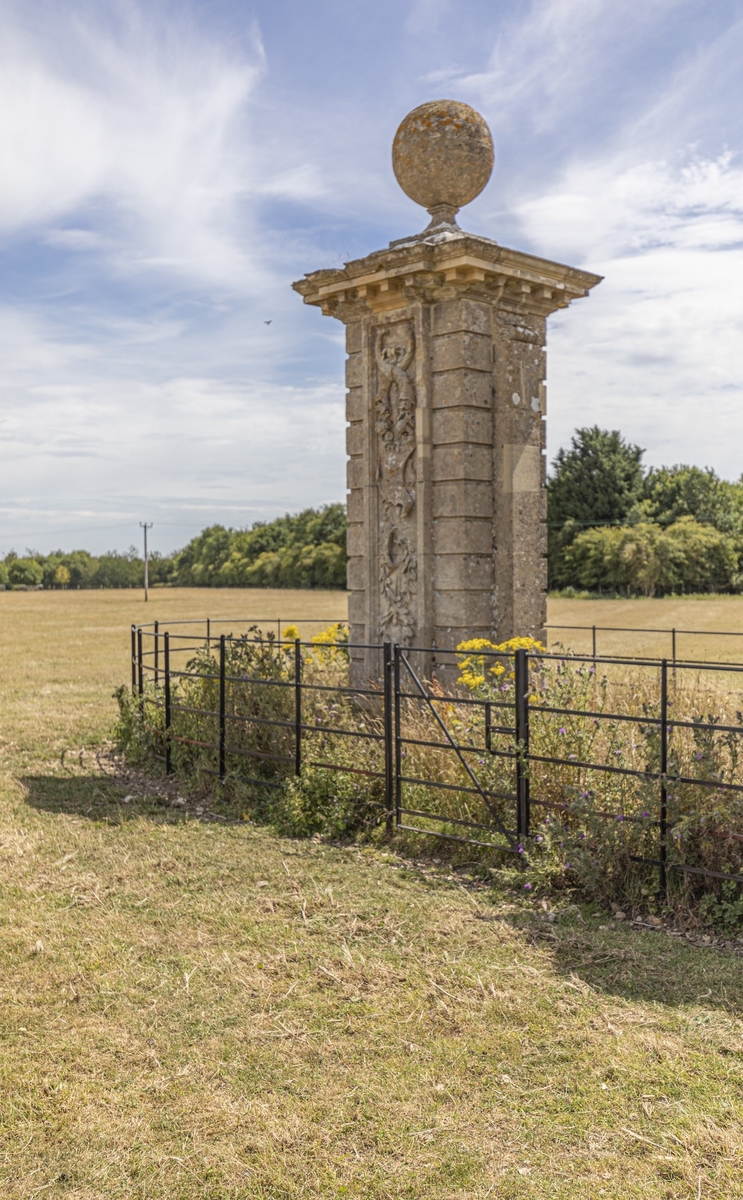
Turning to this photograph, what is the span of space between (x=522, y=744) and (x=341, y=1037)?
262cm

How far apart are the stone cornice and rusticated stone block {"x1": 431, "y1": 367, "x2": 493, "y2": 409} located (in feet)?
2.48

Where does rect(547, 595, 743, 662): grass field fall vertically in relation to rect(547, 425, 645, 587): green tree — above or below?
below

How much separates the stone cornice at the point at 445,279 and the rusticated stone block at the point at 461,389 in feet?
2.48

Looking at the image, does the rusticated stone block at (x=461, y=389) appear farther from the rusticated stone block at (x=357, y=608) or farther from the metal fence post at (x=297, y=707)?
the metal fence post at (x=297, y=707)

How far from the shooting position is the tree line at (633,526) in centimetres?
4797

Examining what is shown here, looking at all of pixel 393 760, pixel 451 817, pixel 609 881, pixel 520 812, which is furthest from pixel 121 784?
pixel 609 881

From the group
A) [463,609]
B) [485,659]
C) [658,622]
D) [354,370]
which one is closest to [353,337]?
[354,370]

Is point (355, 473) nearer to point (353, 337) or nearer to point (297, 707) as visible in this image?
A: point (353, 337)

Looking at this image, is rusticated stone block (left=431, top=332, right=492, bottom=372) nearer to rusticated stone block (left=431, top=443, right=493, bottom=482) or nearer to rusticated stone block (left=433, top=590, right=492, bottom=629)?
rusticated stone block (left=431, top=443, right=493, bottom=482)

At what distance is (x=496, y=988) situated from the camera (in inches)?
187

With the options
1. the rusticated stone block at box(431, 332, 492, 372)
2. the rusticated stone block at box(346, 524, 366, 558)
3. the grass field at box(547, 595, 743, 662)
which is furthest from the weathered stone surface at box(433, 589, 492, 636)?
the grass field at box(547, 595, 743, 662)

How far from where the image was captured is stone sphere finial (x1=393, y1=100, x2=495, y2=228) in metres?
9.55

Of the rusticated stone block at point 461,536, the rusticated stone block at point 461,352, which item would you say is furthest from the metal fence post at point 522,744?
the rusticated stone block at point 461,352

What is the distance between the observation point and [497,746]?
24.8 feet
